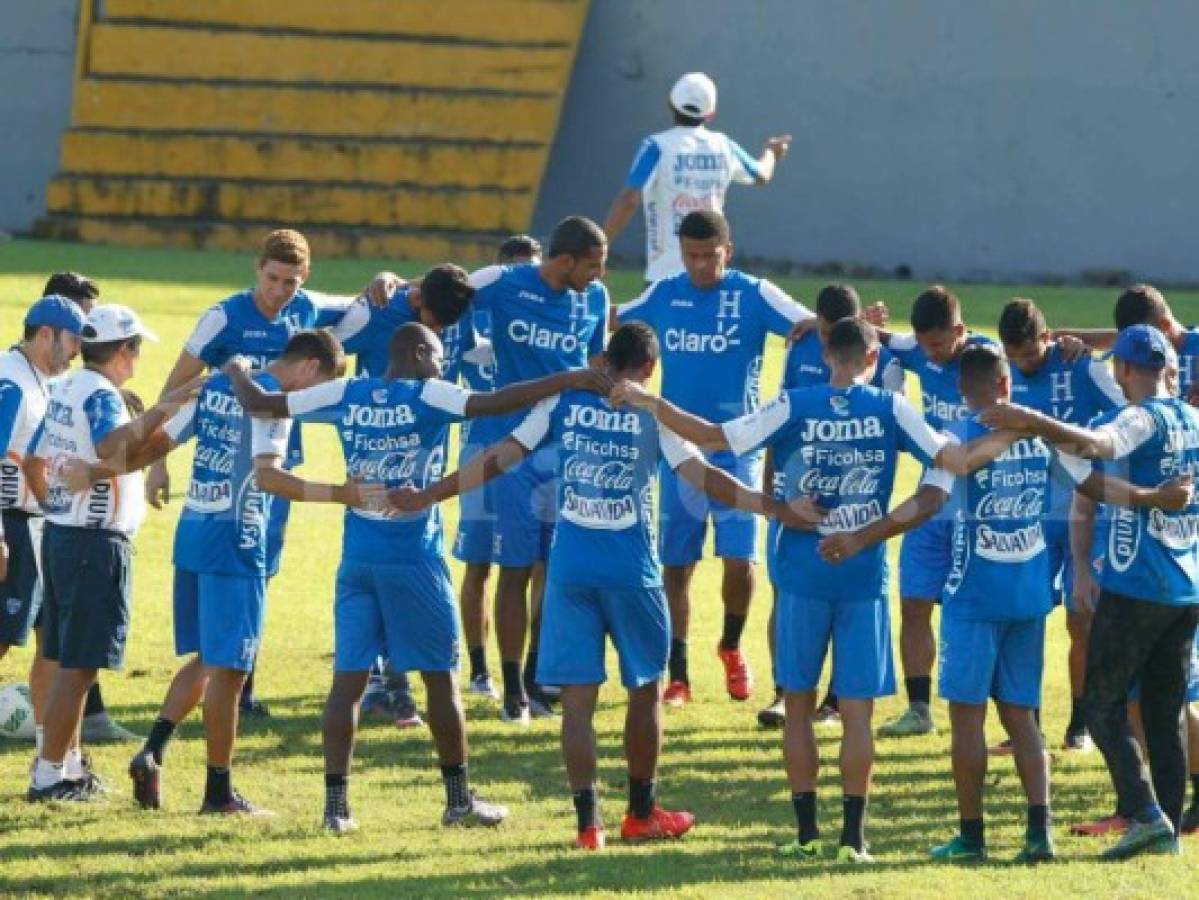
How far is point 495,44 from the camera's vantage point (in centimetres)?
2647

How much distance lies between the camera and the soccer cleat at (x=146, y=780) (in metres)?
9.65

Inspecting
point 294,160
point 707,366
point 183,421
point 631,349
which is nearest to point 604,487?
point 631,349

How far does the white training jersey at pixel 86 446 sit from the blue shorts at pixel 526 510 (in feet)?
7.87

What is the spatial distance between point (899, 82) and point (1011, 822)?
17.4 m

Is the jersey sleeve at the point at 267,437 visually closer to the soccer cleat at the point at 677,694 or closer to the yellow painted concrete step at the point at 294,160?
the soccer cleat at the point at 677,694

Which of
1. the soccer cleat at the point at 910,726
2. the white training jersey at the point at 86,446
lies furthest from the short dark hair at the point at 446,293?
the soccer cleat at the point at 910,726

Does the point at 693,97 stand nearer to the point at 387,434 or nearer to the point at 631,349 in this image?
the point at 631,349

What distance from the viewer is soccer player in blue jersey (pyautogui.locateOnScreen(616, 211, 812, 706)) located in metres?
11.7

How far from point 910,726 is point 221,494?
12.5 ft

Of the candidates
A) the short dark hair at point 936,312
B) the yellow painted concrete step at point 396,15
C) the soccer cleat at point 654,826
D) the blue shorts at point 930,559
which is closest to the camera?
the soccer cleat at point 654,826

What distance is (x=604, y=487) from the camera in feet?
30.3

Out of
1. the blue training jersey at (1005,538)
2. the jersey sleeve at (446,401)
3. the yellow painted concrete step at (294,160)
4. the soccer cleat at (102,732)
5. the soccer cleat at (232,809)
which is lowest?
the soccer cleat at (232,809)

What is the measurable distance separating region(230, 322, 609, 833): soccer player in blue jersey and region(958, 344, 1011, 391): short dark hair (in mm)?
1405

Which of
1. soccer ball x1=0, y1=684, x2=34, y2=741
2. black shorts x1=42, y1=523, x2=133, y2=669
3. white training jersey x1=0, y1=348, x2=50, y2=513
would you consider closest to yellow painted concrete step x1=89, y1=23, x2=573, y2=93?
white training jersey x1=0, y1=348, x2=50, y2=513
